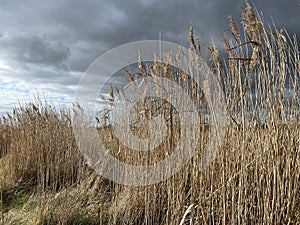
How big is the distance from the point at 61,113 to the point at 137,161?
2136 mm

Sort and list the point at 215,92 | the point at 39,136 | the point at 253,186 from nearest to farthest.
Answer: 1. the point at 253,186
2. the point at 215,92
3. the point at 39,136

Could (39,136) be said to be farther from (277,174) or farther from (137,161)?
(277,174)

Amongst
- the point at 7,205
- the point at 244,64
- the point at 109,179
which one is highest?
the point at 244,64

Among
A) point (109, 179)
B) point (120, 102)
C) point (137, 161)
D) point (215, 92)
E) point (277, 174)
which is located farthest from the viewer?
point (109, 179)

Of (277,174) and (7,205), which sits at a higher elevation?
(277,174)

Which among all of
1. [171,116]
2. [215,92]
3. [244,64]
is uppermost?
[244,64]

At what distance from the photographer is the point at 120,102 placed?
7.76 ft

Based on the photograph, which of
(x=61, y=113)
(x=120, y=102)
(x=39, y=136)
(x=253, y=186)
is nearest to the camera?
(x=253, y=186)

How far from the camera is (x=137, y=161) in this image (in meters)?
2.12

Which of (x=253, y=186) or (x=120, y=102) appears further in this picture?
(x=120, y=102)

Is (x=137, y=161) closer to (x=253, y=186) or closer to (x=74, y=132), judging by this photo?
(x=253, y=186)

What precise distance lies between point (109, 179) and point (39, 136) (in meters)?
1.30

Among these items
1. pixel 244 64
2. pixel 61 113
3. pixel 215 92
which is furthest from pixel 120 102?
pixel 61 113

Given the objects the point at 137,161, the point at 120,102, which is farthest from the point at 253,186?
the point at 120,102
